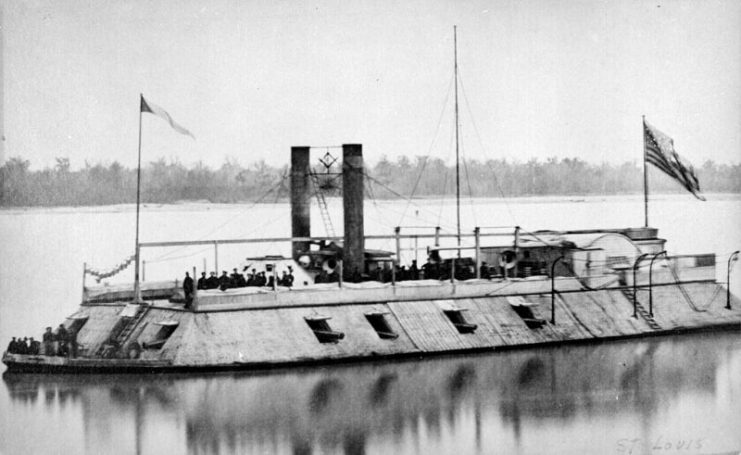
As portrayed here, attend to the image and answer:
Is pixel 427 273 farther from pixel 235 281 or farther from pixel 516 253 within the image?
pixel 235 281

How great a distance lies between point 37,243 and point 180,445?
2253cm

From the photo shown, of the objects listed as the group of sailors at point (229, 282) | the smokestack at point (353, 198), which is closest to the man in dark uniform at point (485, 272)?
the smokestack at point (353, 198)

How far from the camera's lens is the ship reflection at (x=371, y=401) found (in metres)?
24.0

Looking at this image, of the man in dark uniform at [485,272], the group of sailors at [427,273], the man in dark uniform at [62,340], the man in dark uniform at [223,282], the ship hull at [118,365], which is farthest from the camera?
the man in dark uniform at [485,272]

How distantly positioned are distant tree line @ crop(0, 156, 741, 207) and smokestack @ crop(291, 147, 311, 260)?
737 millimetres

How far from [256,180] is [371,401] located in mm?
25452

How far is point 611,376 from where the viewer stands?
3091cm

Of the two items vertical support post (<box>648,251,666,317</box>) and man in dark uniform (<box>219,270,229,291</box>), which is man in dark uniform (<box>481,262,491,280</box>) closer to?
vertical support post (<box>648,251,666,317</box>)

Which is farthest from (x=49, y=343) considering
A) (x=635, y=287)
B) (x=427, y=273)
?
(x=635, y=287)

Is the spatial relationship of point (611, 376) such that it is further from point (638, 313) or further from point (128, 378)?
point (128, 378)

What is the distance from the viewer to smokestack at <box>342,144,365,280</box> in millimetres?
32688

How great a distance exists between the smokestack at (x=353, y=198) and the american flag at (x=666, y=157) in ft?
41.7

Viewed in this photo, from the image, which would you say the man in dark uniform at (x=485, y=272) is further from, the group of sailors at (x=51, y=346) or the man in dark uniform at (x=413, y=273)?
the group of sailors at (x=51, y=346)

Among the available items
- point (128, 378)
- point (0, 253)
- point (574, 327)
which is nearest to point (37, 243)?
point (0, 253)
